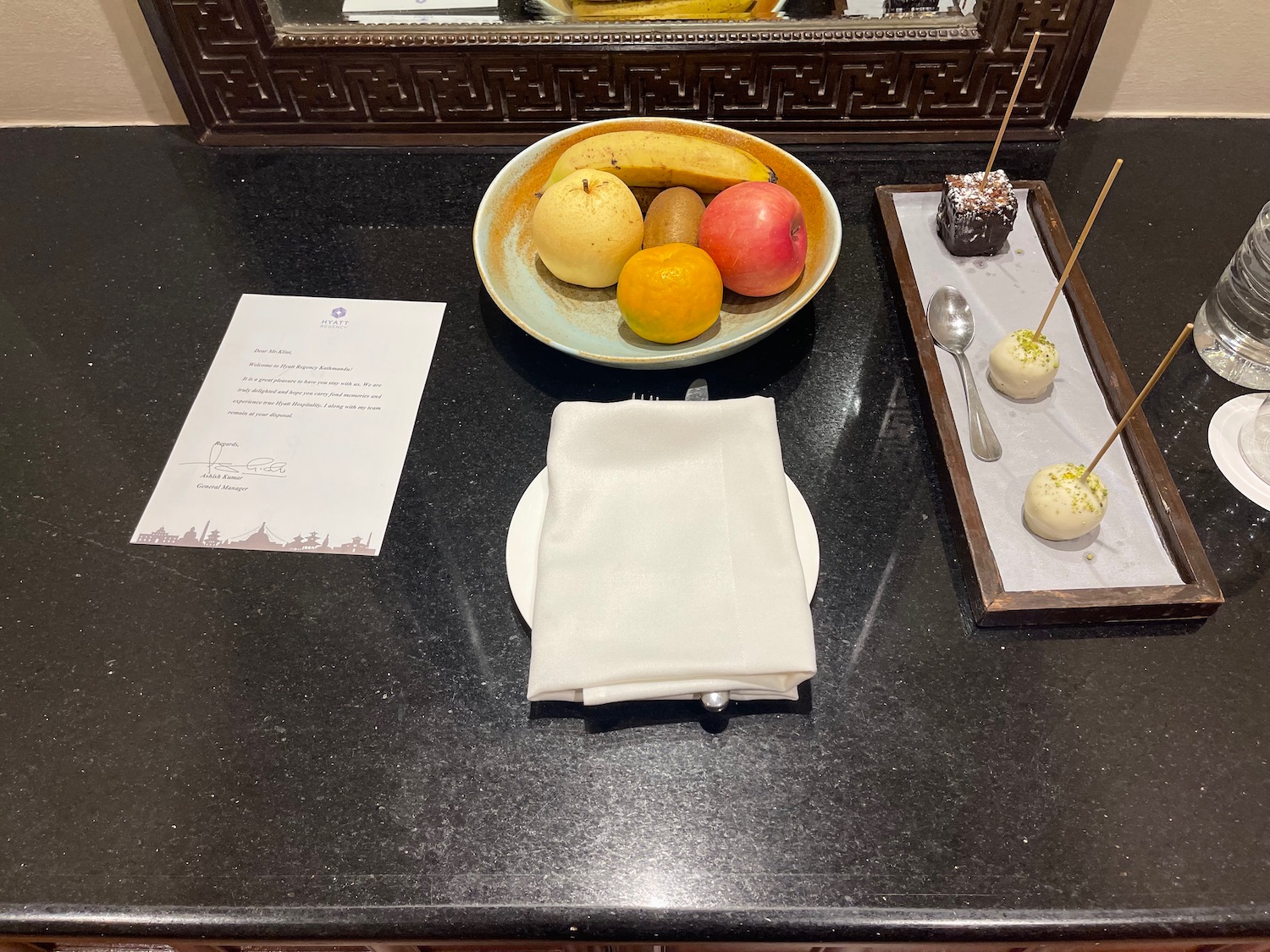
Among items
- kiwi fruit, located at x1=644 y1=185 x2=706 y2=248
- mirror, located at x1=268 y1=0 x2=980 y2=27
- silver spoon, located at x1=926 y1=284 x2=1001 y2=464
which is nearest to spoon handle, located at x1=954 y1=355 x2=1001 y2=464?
silver spoon, located at x1=926 y1=284 x2=1001 y2=464

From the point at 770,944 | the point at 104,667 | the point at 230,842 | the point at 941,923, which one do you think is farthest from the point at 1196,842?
the point at 104,667

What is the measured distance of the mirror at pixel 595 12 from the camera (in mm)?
806

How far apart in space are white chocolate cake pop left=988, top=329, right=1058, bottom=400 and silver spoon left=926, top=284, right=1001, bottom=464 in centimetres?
2

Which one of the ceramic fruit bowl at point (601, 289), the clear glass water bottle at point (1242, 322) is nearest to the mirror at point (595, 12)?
the ceramic fruit bowl at point (601, 289)

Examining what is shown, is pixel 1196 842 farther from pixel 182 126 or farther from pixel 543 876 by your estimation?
pixel 182 126

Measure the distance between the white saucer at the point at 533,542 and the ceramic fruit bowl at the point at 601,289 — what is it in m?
0.14

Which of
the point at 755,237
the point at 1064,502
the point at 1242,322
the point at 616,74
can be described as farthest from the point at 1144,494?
the point at 616,74

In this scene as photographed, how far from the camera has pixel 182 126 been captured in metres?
0.95

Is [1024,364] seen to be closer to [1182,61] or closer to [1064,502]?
[1064,502]

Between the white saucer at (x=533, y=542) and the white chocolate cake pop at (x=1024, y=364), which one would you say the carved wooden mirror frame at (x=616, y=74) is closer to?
the white chocolate cake pop at (x=1024, y=364)

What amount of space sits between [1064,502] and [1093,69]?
0.57m

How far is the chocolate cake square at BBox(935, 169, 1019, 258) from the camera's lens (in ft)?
2.47
